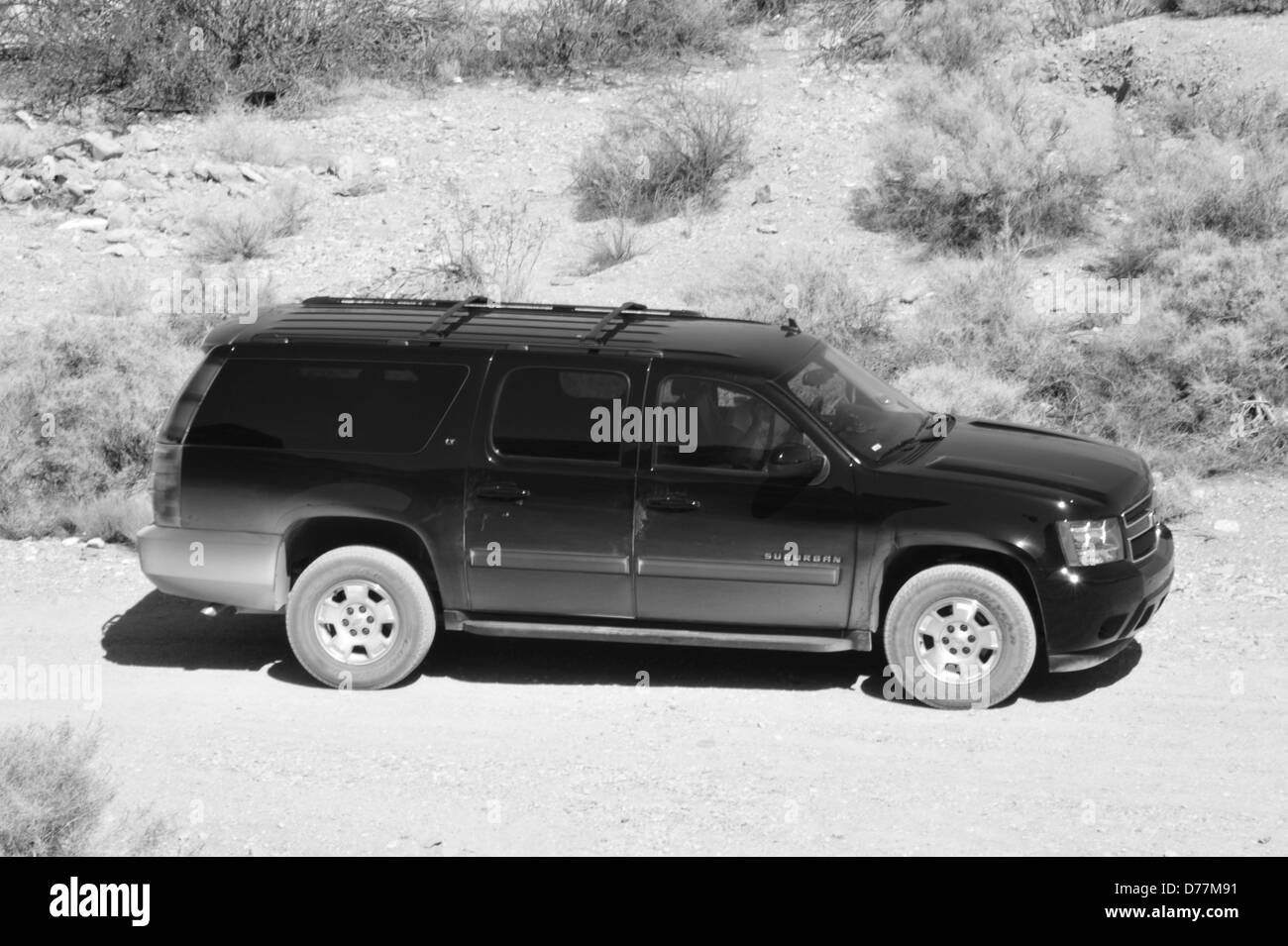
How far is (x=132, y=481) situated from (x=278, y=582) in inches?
165

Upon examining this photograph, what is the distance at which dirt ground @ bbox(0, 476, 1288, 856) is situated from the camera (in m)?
6.79

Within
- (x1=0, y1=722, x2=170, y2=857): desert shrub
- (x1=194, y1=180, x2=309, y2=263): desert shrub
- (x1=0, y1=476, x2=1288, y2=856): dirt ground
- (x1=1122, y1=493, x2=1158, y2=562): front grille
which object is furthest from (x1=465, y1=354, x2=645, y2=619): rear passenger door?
(x1=194, y1=180, x2=309, y2=263): desert shrub

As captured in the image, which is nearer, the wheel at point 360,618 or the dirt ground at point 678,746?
the dirt ground at point 678,746

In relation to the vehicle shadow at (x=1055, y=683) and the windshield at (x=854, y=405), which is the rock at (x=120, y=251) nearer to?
the windshield at (x=854, y=405)

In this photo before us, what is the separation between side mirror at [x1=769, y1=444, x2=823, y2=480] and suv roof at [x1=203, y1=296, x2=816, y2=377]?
1.40 feet

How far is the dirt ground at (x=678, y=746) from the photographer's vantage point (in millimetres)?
6785

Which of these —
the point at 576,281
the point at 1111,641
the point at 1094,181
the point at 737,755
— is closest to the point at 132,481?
the point at 576,281

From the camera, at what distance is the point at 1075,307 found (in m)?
14.2

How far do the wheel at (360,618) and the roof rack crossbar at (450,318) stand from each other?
3.95 feet

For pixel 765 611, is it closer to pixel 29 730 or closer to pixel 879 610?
pixel 879 610

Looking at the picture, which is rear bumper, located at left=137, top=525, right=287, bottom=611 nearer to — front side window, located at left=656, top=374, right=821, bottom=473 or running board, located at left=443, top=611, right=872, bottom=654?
running board, located at left=443, top=611, right=872, bottom=654

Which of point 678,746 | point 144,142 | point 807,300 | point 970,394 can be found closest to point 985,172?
point 807,300

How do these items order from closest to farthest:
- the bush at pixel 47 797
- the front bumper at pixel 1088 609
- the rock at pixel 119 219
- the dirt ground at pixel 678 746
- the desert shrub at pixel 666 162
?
the bush at pixel 47 797 → the dirt ground at pixel 678 746 → the front bumper at pixel 1088 609 → the desert shrub at pixel 666 162 → the rock at pixel 119 219

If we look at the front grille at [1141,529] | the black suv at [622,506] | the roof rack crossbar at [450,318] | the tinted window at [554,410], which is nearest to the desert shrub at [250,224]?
the roof rack crossbar at [450,318]
